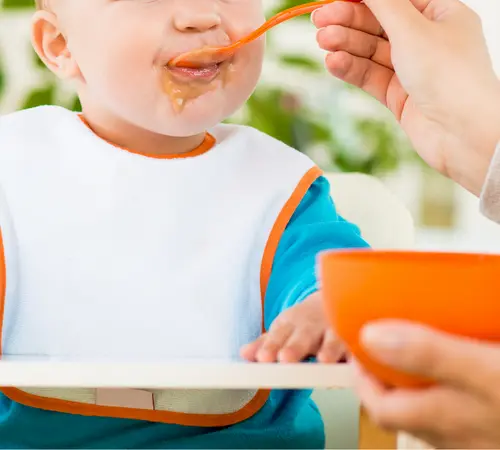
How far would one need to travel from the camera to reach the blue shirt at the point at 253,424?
1130 mm

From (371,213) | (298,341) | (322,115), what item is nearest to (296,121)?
(322,115)

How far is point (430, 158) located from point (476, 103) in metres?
0.15

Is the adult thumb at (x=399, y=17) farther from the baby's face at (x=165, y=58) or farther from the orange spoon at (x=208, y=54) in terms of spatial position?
the baby's face at (x=165, y=58)

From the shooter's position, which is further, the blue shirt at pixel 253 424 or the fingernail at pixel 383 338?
the blue shirt at pixel 253 424

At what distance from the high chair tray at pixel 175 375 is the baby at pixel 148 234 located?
363 mm

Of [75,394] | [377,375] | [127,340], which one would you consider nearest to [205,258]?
[127,340]

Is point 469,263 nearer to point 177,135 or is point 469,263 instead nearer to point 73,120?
point 177,135

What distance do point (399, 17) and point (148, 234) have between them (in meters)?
0.49

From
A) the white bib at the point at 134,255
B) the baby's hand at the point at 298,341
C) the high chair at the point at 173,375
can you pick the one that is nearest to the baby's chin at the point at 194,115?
the white bib at the point at 134,255

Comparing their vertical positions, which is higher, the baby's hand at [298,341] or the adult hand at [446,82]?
the adult hand at [446,82]

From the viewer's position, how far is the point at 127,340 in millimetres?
1183

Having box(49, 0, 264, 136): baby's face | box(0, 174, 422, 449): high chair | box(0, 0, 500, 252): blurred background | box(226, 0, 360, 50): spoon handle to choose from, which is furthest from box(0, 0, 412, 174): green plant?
box(0, 174, 422, 449): high chair

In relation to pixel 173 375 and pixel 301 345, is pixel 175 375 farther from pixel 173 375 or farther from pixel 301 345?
pixel 301 345

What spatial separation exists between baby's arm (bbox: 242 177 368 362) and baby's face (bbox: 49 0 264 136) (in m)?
0.21
